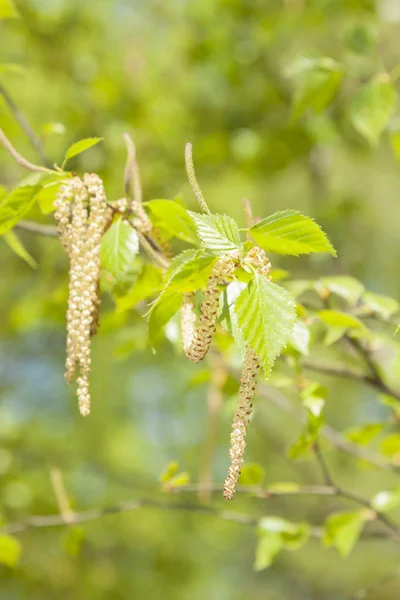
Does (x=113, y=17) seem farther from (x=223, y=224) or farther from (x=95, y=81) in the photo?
(x=223, y=224)

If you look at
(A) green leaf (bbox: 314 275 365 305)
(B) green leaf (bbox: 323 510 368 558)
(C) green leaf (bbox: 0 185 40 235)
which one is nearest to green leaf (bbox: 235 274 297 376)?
(C) green leaf (bbox: 0 185 40 235)

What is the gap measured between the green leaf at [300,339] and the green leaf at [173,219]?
0.29 m

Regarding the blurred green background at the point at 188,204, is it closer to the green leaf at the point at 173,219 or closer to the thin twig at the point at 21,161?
the green leaf at the point at 173,219

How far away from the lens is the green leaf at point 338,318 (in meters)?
1.39

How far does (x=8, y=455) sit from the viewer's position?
4.75 metres

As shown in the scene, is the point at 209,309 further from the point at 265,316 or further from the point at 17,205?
the point at 17,205

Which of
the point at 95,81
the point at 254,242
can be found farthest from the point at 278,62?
the point at 254,242

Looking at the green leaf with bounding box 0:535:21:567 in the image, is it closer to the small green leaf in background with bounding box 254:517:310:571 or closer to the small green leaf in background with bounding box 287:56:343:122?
the small green leaf in background with bounding box 254:517:310:571

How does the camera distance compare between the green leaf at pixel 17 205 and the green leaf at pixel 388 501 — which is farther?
the green leaf at pixel 388 501

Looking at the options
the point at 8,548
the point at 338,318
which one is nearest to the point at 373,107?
the point at 338,318

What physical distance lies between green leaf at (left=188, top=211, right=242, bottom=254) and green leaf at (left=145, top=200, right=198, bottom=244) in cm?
26

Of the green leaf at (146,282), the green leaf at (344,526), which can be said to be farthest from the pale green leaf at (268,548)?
the green leaf at (146,282)

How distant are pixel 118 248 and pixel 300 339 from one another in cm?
43

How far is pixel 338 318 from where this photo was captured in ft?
4.64
